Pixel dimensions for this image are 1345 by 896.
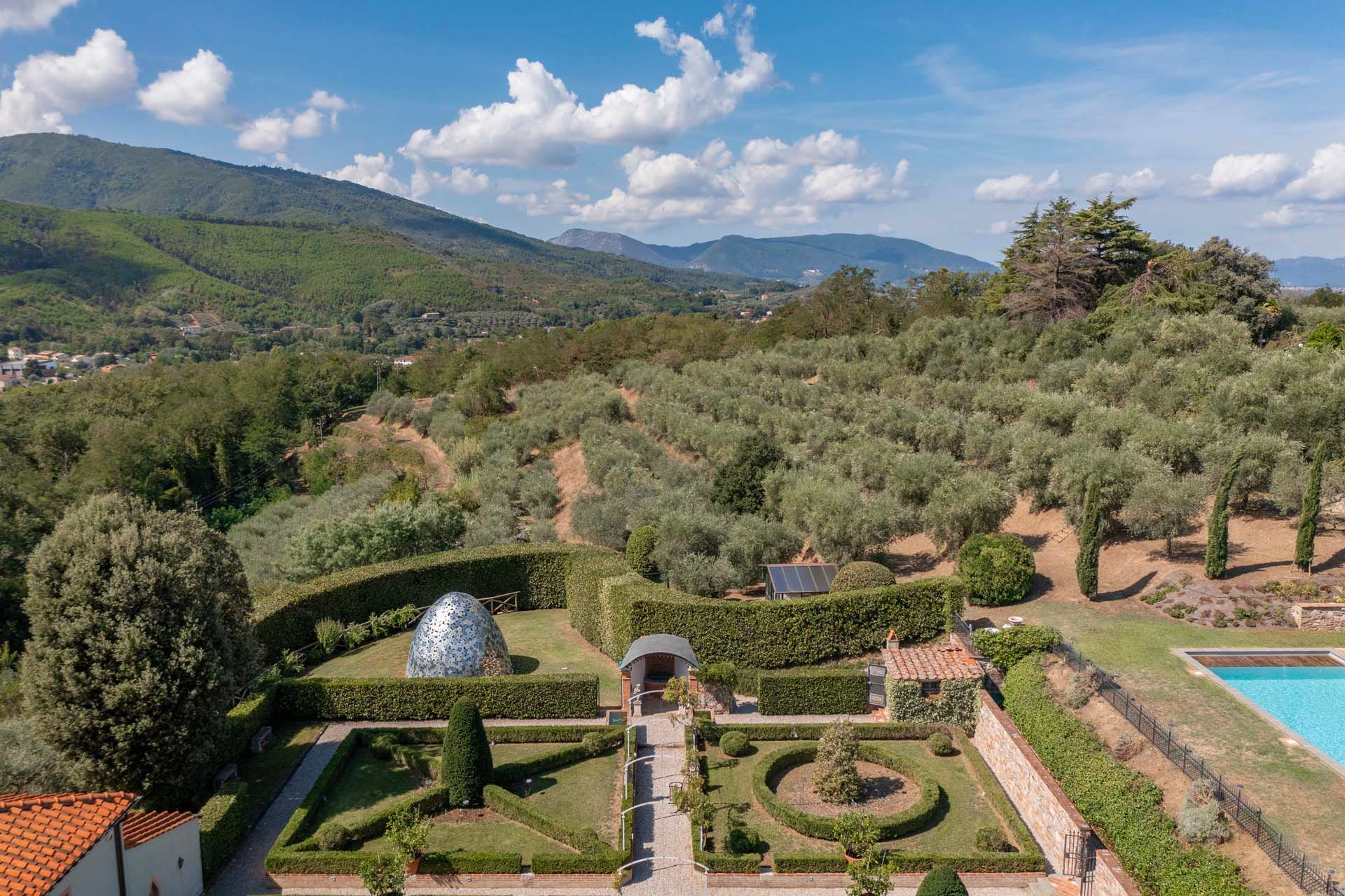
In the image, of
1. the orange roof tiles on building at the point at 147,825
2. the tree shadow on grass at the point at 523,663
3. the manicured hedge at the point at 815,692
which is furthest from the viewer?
the tree shadow on grass at the point at 523,663

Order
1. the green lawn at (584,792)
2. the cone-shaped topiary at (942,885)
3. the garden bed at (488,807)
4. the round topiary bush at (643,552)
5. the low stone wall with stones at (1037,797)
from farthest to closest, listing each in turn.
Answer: the round topiary bush at (643,552)
the green lawn at (584,792)
the garden bed at (488,807)
the low stone wall with stones at (1037,797)
the cone-shaped topiary at (942,885)

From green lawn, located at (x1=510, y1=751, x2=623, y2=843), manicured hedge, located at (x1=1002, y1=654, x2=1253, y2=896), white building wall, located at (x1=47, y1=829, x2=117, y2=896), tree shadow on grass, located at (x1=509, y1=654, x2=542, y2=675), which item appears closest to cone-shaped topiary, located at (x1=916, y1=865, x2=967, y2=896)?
manicured hedge, located at (x1=1002, y1=654, x2=1253, y2=896)

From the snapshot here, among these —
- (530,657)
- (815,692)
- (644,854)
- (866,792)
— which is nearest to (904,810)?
(866,792)

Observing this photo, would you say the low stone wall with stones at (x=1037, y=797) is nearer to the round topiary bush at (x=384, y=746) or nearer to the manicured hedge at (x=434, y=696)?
the manicured hedge at (x=434, y=696)

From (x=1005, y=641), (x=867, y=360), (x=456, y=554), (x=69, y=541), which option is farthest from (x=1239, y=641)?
(x=867, y=360)

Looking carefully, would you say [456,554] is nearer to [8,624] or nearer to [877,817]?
[877,817]

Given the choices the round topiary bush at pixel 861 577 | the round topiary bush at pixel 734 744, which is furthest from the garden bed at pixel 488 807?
the round topiary bush at pixel 861 577
